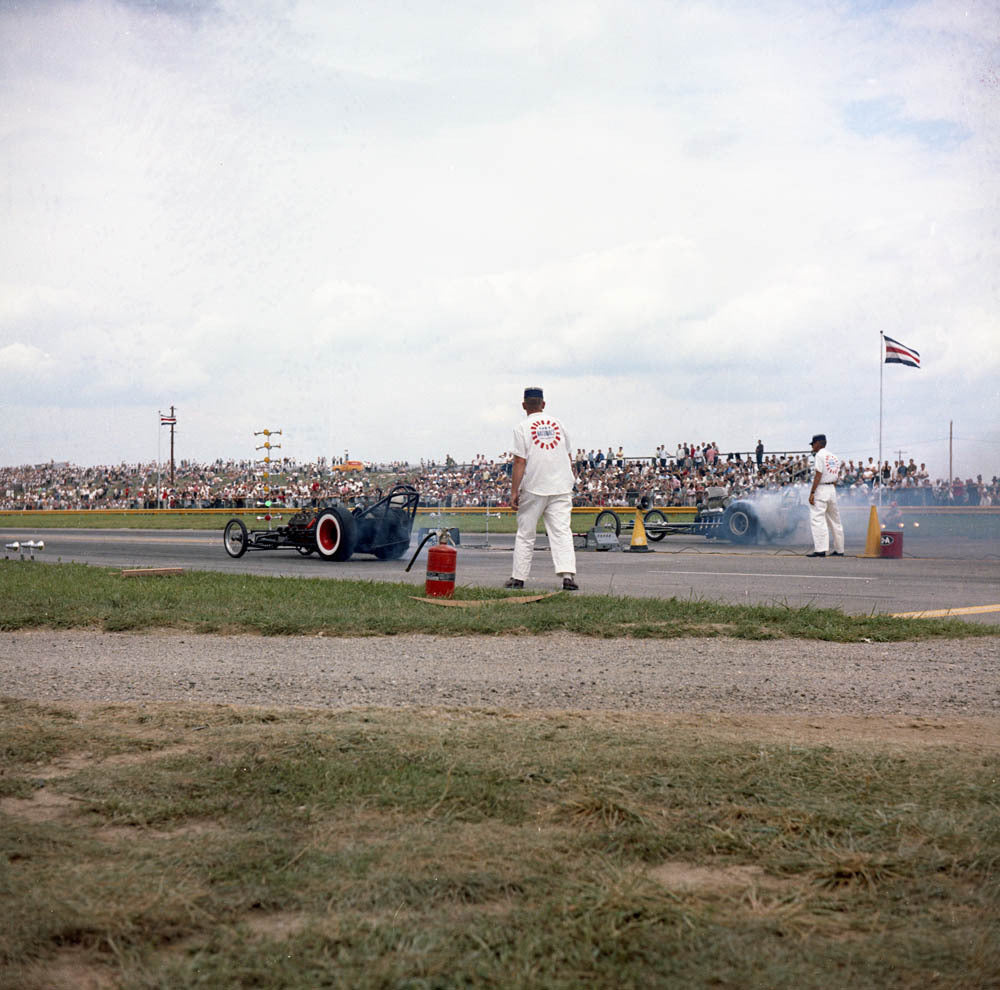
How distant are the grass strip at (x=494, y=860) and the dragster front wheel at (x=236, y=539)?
1453cm

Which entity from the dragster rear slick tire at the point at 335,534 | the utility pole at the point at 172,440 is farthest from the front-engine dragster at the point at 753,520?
the utility pole at the point at 172,440

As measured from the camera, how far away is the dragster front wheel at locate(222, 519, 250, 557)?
735 inches

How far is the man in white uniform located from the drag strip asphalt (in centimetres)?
42

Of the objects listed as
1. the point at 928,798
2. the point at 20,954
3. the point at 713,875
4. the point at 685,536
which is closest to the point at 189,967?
the point at 20,954

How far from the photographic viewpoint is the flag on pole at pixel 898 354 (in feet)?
76.9

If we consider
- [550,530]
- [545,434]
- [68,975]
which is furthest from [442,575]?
[68,975]

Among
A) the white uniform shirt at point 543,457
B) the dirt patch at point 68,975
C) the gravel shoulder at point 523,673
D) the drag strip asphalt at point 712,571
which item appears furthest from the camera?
the white uniform shirt at point 543,457

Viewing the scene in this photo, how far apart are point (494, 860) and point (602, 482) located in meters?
34.6

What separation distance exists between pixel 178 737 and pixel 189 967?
87.3 inches

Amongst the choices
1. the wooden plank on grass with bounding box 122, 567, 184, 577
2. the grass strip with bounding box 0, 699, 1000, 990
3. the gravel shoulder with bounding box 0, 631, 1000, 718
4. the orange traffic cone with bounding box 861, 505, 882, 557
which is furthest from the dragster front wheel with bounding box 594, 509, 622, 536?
the grass strip with bounding box 0, 699, 1000, 990

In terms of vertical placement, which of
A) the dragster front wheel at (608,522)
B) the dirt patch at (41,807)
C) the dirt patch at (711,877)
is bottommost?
the dirt patch at (41,807)

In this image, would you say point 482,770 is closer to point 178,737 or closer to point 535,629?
point 178,737

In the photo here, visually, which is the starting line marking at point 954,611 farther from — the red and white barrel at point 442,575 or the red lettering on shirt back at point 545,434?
the red and white barrel at point 442,575

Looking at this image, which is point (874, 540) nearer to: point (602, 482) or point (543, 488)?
point (543, 488)
